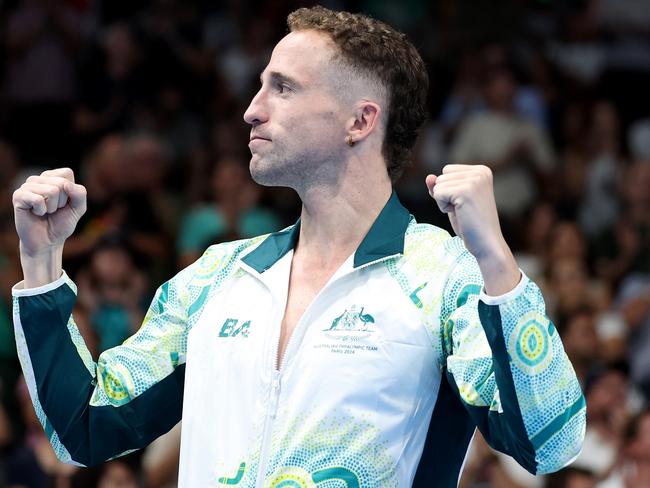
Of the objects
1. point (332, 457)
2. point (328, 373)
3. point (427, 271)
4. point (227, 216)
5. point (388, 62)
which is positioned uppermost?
point (388, 62)

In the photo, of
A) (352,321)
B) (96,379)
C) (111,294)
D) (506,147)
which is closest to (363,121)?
(352,321)

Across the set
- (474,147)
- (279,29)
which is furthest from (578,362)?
(279,29)

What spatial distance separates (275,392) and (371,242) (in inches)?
18.7

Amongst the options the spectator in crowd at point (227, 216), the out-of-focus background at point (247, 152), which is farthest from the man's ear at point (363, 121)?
the spectator in crowd at point (227, 216)

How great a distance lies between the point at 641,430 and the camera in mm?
6684

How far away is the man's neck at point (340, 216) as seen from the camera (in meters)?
3.45

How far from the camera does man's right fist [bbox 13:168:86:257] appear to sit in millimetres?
3312

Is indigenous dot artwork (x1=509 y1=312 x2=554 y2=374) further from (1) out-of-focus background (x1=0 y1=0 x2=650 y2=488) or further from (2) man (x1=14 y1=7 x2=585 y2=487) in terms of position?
(1) out-of-focus background (x1=0 y1=0 x2=650 y2=488)

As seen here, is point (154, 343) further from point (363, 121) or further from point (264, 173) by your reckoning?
point (363, 121)

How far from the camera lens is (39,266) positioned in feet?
11.1

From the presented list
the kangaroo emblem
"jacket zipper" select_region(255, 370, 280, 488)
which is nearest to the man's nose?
the kangaroo emblem

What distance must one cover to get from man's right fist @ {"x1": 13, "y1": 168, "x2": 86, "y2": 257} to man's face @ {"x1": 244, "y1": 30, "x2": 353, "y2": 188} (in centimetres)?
49

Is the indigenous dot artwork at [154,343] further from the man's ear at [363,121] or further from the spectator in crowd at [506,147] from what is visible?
the spectator in crowd at [506,147]

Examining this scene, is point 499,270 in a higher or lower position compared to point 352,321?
higher
